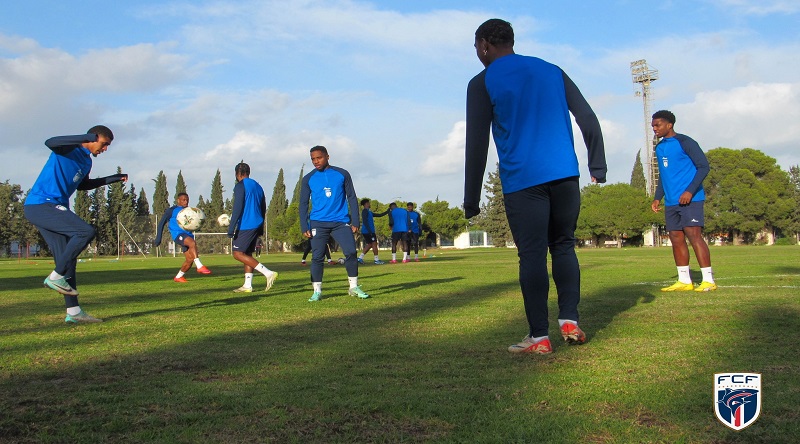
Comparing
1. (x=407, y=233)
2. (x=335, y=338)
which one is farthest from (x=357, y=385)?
(x=407, y=233)

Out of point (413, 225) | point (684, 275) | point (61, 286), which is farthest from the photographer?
point (413, 225)

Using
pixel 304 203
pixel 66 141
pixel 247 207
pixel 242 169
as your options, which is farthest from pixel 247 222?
pixel 66 141

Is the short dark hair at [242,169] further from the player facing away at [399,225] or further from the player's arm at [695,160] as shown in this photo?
the player facing away at [399,225]

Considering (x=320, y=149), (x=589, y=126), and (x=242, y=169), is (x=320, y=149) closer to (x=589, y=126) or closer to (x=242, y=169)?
(x=242, y=169)

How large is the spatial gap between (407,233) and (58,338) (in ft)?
64.7

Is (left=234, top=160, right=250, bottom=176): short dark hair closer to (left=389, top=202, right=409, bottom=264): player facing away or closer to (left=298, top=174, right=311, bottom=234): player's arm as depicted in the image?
(left=298, top=174, right=311, bottom=234): player's arm

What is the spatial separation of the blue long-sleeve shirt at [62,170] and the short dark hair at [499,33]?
4.00 metres

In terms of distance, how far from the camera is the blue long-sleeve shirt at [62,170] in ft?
22.5

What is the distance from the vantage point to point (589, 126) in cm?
494

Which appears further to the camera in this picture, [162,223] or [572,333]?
[162,223]

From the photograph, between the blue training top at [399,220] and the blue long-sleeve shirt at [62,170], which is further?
the blue training top at [399,220]

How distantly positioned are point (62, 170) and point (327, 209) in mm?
3536

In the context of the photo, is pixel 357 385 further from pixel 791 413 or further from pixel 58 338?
pixel 58 338

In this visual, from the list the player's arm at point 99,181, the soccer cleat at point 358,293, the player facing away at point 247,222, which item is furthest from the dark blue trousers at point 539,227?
the player facing away at point 247,222
